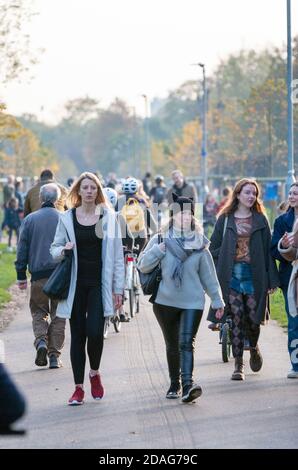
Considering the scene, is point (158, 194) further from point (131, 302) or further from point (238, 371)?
point (238, 371)

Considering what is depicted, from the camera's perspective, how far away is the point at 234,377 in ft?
35.6

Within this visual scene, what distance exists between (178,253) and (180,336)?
62 centimetres

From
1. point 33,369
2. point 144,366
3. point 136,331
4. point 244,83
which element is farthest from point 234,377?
point 244,83

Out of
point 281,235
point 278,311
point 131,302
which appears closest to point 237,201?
point 281,235

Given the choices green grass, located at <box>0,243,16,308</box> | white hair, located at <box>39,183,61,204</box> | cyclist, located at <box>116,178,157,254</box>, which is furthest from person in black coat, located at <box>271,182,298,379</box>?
green grass, located at <box>0,243,16,308</box>

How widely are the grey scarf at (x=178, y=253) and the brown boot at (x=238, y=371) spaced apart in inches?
59.4

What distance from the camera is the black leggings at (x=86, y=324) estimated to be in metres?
9.42

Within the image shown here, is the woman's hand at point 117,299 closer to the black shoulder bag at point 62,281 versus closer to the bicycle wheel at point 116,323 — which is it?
the black shoulder bag at point 62,281

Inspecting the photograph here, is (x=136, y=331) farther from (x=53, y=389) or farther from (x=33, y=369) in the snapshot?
(x=53, y=389)

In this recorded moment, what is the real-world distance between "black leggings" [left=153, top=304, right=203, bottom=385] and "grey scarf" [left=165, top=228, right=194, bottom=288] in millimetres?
234

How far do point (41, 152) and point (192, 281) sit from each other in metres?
90.9

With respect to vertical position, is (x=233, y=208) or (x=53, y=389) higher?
(x=233, y=208)

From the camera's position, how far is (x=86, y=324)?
374 inches
